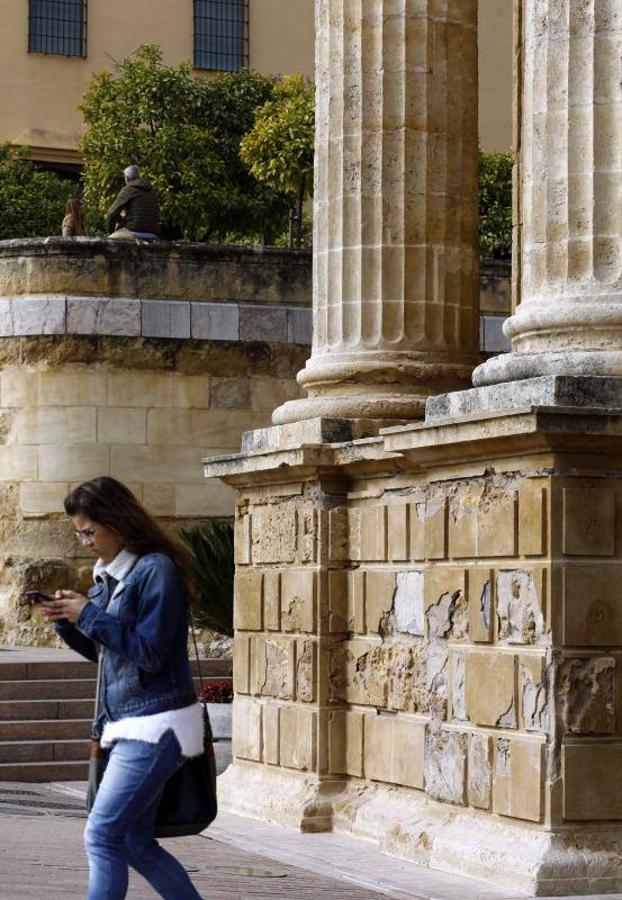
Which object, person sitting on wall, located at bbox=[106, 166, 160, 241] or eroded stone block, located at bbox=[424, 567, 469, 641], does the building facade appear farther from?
eroded stone block, located at bbox=[424, 567, 469, 641]

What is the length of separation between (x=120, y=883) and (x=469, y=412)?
3711 mm

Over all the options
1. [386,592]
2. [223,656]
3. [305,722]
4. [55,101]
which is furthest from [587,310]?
[55,101]

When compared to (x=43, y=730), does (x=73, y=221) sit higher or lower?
higher

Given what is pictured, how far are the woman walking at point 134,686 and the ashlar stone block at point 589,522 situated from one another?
2631 millimetres

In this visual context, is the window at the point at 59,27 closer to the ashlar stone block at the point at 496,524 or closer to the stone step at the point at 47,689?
the stone step at the point at 47,689

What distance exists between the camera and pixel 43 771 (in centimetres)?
1714

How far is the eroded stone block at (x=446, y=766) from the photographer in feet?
36.2

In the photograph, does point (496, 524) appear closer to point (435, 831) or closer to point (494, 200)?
point (435, 831)

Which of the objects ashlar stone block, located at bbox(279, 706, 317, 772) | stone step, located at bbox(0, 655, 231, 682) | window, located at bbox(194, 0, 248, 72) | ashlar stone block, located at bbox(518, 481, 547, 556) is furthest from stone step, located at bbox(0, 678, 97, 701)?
window, located at bbox(194, 0, 248, 72)

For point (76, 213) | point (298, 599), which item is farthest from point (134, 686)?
point (76, 213)

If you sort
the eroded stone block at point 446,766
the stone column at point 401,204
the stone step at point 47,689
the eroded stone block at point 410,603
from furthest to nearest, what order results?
the stone step at point 47,689
the stone column at point 401,204
the eroded stone block at point 410,603
the eroded stone block at point 446,766

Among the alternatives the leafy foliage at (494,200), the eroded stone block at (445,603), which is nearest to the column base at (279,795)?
the eroded stone block at (445,603)

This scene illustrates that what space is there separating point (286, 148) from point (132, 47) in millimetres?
23330

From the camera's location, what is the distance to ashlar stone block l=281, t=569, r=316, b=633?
13125mm
